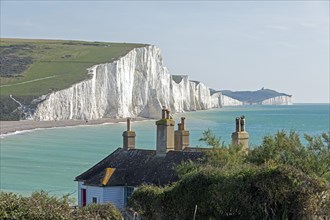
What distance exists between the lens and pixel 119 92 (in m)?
136

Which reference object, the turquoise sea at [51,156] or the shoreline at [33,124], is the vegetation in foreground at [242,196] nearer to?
the turquoise sea at [51,156]

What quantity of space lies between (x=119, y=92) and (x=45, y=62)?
26.8 metres

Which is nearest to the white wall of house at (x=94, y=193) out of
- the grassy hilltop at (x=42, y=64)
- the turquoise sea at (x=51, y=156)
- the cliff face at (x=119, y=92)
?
the turquoise sea at (x=51, y=156)

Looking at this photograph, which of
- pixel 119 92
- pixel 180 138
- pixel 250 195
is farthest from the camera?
pixel 119 92

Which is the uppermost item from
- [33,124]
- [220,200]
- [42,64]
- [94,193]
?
[42,64]

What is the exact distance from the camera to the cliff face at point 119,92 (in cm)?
12425

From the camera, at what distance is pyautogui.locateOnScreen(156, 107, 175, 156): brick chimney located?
24156mm

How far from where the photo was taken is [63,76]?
139 meters

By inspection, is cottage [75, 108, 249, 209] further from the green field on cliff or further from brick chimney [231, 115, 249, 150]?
the green field on cliff

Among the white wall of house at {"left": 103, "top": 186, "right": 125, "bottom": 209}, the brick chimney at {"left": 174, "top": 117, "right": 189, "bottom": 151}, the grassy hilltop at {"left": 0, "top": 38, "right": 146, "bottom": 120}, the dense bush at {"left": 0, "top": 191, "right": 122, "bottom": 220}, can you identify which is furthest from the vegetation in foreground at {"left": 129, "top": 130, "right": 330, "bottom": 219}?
the grassy hilltop at {"left": 0, "top": 38, "right": 146, "bottom": 120}

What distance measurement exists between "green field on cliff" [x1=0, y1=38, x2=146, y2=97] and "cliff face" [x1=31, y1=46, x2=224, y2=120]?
8.57ft

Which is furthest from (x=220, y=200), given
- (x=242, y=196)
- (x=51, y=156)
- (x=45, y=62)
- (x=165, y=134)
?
(x=45, y=62)

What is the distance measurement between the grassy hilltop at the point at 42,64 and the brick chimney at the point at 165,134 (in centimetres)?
9712

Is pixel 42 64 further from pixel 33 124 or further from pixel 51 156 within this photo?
pixel 51 156
